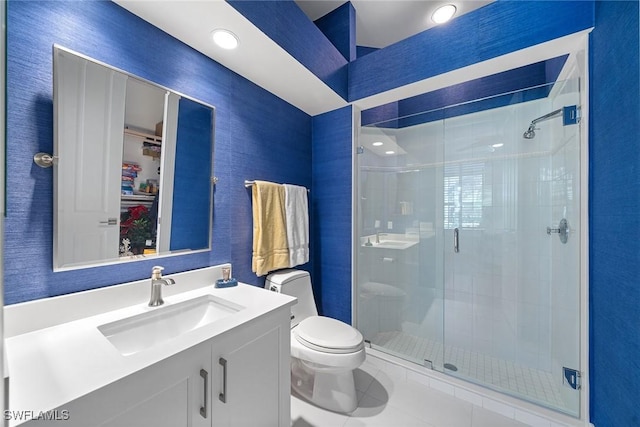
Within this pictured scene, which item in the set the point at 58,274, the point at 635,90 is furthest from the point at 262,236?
the point at 635,90

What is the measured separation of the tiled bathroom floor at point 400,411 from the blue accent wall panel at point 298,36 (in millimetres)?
2052

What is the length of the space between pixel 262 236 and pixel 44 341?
40.0 inches

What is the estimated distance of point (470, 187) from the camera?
1.88 metres

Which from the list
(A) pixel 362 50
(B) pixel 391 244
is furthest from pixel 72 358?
(A) pixel 362 50

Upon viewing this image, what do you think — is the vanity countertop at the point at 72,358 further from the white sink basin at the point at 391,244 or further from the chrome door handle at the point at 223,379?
the white sink basin at the point at 391,244

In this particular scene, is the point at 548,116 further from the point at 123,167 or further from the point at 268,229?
the point at 123,167

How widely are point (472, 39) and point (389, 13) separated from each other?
92 centimetres

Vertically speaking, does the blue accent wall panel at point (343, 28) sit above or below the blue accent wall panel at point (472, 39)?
above

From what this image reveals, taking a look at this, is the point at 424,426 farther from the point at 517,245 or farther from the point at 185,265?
the point at 185,265

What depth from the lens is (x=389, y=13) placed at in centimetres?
203

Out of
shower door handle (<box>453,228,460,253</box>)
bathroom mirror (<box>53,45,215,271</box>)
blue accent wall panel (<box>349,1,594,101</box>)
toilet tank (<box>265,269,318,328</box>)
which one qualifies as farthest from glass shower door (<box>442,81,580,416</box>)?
bathroom mirror (<box>53,45,215,271</box>)

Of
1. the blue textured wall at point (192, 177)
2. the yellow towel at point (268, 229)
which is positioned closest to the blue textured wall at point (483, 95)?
the yellow towel at point (268, 229)

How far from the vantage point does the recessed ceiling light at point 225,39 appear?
124cm

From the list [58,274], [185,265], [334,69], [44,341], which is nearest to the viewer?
[44,341]
